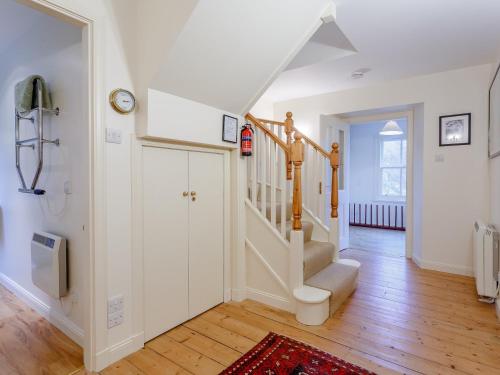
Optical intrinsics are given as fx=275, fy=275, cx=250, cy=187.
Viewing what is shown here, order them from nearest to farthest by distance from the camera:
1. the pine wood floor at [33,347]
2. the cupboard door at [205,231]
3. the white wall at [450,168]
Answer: the pine wood floor at [33,347]
the cupboard door at [205,231]
the white wall at [450,168]

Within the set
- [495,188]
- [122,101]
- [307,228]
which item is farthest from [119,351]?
[495,188]

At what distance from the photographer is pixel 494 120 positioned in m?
2.76

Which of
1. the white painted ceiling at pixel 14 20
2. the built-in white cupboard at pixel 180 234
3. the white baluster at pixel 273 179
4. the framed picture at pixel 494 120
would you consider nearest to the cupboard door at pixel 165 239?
the built-in white cupboard at pixel 180 234

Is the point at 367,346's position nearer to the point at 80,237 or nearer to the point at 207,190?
the point at 207,190

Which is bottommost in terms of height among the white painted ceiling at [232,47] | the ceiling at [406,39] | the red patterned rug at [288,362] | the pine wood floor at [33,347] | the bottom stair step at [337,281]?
the pine wood floor at [33,347]

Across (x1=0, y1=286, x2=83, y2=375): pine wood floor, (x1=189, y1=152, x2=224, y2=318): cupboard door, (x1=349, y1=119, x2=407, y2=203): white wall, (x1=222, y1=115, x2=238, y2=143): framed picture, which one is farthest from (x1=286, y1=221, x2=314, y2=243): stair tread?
(x1=349, y1=119, x2=407, y2=203): white wall

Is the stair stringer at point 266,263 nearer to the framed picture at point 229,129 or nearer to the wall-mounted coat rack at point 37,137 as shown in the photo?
the framed picture at point 229,129

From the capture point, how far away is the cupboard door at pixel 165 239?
195 cm

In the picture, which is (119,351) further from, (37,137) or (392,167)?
(392,167)

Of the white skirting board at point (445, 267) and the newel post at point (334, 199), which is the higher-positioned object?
the newel post at point (334, 199)

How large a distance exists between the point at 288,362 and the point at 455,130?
3.24 m

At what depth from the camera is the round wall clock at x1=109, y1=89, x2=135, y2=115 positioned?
1682 millimetres

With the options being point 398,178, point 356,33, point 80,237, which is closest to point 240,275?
point 80,237

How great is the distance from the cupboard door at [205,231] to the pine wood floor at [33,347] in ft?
2.85
